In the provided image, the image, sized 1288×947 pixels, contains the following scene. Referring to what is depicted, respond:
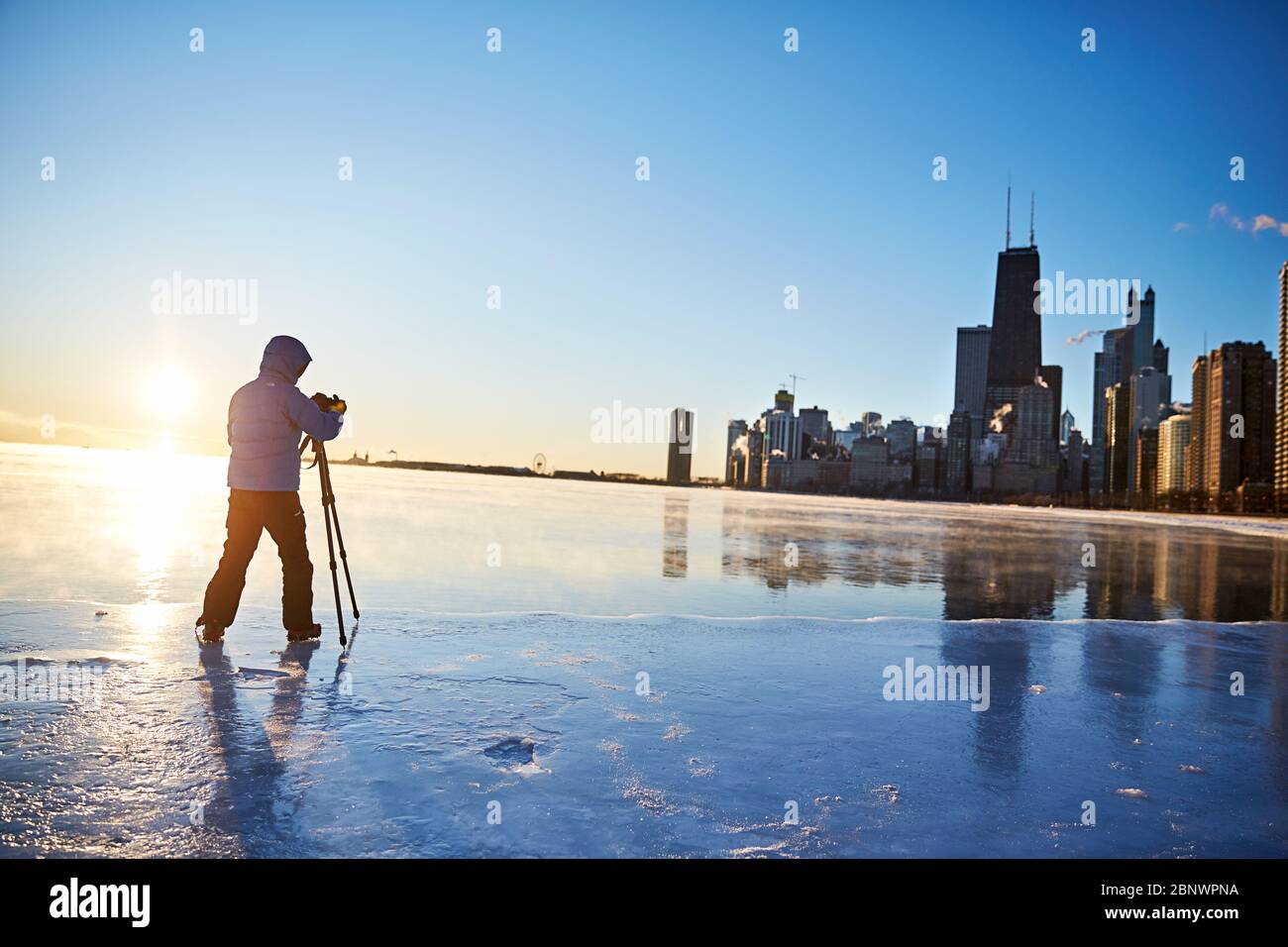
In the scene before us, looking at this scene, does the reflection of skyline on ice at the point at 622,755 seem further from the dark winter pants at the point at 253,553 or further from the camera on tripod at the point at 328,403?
the camera on tripod at the point at 328,403

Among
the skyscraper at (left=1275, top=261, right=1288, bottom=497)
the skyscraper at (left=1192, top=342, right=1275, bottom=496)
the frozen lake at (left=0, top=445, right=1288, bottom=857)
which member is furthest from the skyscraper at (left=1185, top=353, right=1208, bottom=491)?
the frozen lake at (left=0, top=445, right=1288, bottom=857)

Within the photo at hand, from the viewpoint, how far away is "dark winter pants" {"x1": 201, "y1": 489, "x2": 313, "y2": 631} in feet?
16.8

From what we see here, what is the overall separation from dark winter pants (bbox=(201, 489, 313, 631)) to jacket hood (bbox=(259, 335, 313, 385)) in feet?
2.99

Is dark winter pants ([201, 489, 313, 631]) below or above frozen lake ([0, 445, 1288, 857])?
above

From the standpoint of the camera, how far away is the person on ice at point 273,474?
17.3 ft

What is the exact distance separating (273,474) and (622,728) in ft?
11.4

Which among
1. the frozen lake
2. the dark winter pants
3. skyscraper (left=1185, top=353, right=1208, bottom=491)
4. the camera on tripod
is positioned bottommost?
the frozen lake

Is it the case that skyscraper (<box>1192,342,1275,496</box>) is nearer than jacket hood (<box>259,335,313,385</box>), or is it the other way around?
jacket hood (<box>259,335,313,385</box>)

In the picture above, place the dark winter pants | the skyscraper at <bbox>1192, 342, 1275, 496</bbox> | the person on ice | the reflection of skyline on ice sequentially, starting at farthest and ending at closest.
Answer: the skyscraper at <bbox>1192, 342, 1275, 496</bbox>
the person on ice
the dark winter pants
the reflection of skyline on ice

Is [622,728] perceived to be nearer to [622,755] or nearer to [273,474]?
[622,755]

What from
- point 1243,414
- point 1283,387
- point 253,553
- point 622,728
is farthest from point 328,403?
point 1243,414

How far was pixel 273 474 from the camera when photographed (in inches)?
212

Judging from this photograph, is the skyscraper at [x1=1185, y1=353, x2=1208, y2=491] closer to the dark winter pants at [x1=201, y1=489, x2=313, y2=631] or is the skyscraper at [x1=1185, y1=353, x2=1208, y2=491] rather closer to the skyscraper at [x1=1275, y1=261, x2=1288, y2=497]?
the skyscraper at [x1=1275, y1=261, x2=1288, y2=497]
